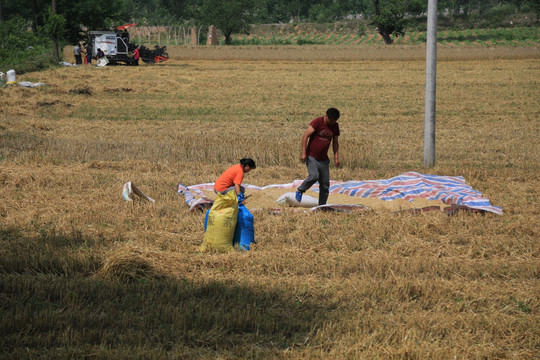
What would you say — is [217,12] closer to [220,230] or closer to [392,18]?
[392,18]

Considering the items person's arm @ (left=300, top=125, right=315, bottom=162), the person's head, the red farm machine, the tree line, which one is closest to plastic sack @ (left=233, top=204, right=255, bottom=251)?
the person's head

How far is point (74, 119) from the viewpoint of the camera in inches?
794

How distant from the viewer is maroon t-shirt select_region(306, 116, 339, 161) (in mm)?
9328

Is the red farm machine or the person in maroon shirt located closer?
the person in maroon shirt

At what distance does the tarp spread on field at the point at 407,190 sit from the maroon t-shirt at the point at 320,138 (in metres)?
0.80

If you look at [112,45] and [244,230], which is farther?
[112,45]

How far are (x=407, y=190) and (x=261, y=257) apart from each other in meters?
4.09

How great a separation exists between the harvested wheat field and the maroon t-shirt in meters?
0.91

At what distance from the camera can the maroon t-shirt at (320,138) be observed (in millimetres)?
9328

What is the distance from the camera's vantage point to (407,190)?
34.8 ft

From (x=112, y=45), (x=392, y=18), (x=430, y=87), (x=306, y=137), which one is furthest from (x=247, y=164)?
(x=392, y=18)

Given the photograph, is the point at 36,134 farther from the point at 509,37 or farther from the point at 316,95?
the point at 509,37

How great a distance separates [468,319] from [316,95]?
22631 millimetres

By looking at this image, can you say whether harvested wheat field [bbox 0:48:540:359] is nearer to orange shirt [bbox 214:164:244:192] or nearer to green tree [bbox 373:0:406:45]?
orange shirt [bbox 214:164:244:192]
